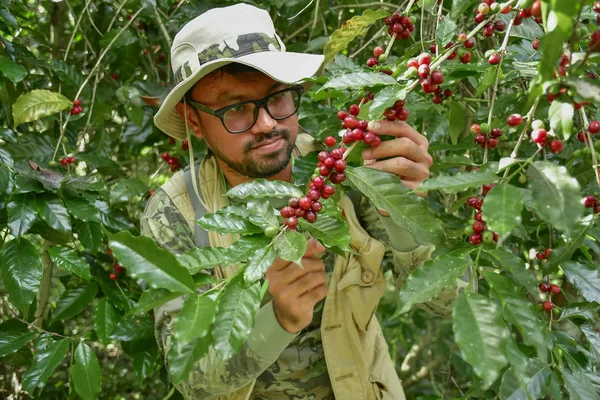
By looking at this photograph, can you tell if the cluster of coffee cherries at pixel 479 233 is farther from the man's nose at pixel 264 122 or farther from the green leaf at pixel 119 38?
the green leaf at pixel 119 38

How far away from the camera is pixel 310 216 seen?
3.01 feet

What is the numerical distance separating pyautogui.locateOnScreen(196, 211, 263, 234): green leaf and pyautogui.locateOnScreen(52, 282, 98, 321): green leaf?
1216 mm

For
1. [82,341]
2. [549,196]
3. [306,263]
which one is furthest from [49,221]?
[549,196]

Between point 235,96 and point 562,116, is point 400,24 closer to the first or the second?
point 235,96

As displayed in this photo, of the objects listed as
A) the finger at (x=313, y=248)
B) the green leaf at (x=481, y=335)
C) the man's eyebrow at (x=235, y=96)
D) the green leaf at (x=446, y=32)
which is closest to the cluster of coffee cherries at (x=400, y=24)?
the green leaf at (x=446, y=32)

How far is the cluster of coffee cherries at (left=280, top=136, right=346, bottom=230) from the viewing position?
3.01 feet

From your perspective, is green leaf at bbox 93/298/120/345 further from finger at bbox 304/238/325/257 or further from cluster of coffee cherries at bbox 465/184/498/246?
cluster of coffee cherries at bbox 465/184/498/246

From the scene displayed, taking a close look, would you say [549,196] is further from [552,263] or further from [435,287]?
[552,263]

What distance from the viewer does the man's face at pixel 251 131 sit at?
5.09 feet

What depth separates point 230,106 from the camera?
1.52 meters

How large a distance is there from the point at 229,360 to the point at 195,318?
2.09 ft

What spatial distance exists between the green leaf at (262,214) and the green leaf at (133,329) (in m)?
1.14

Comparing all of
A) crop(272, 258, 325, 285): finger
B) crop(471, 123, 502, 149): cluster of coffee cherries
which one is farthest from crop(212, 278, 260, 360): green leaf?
crop(471, 123, 502, 149): cluster of coffee cherries

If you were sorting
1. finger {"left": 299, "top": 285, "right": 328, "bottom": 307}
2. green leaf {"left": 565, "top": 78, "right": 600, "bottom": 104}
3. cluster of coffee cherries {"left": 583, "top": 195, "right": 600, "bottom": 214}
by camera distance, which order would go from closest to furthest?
green leaf {"left": 565, "top": 78, "right": 600, "bottom": 104} → cluster of coffee cherries {"left": 583, "top": 195, "right": 600, "bottom": 214} → finger {"left": 299, "top": 285, "right": 328, "bottom": 307}
